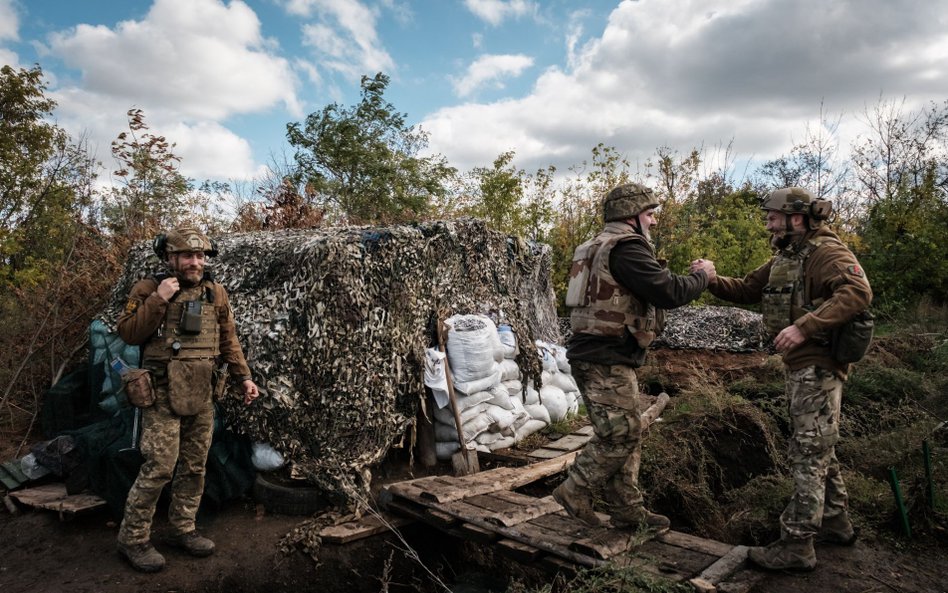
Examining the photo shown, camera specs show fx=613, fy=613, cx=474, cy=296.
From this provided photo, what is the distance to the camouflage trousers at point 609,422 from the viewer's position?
336 centimetres

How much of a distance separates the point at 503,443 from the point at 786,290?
3.28 meters

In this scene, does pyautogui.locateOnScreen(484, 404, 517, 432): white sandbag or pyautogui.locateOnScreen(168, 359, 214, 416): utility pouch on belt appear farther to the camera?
pyautogui.locateOnScreen(484, 404, 517, 432): white sandbag

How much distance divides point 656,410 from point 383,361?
378 cm

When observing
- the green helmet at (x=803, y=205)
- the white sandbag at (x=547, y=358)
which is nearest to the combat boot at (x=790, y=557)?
the green helmet at (x=803, y=205)

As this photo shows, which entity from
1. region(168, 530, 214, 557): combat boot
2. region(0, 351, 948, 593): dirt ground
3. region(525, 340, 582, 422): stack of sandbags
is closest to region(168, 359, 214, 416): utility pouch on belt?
region(168, 530, 214, 557): combat boot

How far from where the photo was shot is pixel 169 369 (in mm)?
3764

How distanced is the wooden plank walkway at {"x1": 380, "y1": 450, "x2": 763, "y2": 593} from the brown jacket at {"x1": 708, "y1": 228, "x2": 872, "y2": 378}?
1.15 m

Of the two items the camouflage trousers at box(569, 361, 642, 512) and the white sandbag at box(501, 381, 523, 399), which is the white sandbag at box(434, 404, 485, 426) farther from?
the camouflage trousers at box(569, 361, 642, 512)

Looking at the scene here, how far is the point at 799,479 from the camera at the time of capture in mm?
3316

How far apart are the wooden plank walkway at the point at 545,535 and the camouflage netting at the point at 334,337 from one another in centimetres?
58

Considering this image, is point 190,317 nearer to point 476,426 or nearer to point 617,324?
point 617,324

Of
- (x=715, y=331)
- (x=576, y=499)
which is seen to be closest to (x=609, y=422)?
(x=576, y=499)

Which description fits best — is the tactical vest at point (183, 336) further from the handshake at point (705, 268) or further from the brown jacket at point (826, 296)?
the brown jacket at point (826, 296)

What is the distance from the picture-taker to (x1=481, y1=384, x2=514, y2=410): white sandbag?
593 cm
